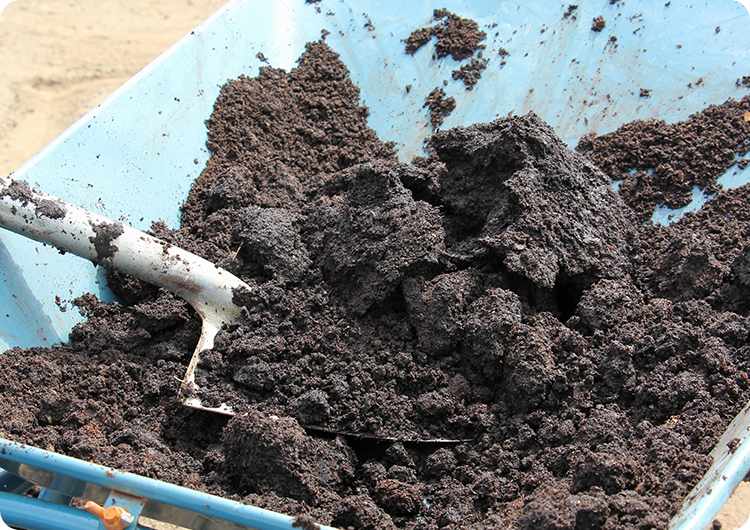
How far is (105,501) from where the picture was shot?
105 cm

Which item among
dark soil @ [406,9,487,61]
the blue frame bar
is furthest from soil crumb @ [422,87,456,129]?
the blue frame bar

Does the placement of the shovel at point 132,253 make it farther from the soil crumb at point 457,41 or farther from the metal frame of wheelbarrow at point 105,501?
the soil crumb at point 457,41

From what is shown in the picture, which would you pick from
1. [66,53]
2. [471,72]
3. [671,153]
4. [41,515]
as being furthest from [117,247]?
[66,53]

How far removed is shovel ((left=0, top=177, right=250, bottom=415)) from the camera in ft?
4.52

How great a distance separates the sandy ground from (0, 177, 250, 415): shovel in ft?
6.45

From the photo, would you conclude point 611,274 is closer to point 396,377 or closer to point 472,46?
point 396,377

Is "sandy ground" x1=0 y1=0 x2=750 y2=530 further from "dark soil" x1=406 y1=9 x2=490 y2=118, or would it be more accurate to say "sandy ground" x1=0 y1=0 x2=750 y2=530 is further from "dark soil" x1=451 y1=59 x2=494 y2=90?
"dark soil" x1=451 y1=59 x2=494 y2=90

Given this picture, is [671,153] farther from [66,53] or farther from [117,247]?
[66,53]

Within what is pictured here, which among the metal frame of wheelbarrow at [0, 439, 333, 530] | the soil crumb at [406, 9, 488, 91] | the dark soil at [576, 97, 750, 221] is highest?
the soil crumb at [406, 9, 488, 91]

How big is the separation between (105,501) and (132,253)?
68cm

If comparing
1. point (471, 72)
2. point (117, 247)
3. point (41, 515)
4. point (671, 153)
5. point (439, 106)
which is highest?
point (471, 72)

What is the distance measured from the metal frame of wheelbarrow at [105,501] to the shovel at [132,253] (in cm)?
35

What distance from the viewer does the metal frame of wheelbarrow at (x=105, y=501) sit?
0.99 m

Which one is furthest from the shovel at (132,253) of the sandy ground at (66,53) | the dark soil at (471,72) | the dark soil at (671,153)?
the sandy ground at (66,53)
